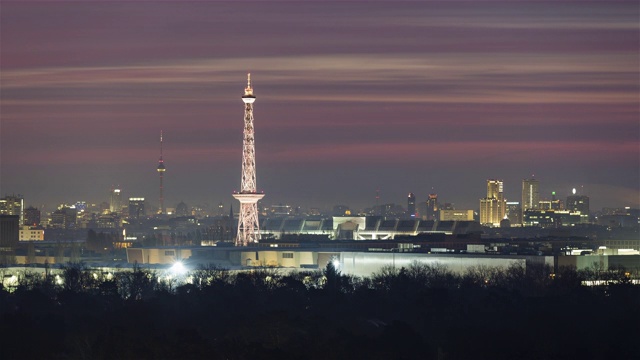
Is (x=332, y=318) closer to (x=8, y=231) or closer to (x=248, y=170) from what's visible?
(x=248, y=170)

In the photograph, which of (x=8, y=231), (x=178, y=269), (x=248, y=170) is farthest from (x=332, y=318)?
(x=8, y=231)

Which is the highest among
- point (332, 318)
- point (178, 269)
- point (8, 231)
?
point (8, 231)

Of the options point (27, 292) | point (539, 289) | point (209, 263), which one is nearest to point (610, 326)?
point (539, 289)

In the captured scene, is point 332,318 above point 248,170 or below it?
below

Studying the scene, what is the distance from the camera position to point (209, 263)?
126m

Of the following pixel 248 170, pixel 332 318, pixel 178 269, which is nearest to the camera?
pixel 332 318

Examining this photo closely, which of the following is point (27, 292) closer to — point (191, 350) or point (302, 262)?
point (191, 350)

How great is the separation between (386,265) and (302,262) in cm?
1793

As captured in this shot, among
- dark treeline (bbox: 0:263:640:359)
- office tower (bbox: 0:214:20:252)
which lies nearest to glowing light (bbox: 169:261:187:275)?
dark treeline (bbox: 0:263:640:359)

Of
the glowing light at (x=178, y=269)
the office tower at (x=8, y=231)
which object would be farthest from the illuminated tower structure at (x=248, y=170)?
the office tower at (x=8, y=231)

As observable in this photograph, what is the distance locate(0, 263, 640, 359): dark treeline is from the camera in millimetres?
59812

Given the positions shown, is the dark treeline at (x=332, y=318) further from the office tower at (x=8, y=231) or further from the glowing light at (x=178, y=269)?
the office tower at (x=8, y=231)

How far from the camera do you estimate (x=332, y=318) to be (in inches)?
2859

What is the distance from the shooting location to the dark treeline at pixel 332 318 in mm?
59812
